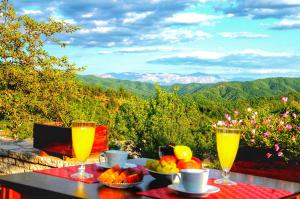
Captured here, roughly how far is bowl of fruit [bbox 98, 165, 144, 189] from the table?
0.08 ft

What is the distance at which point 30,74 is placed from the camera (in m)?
8.95

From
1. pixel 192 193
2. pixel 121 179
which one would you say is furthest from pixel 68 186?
pixel 192 193

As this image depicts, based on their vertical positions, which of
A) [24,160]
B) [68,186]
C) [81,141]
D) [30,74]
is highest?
[30,74]

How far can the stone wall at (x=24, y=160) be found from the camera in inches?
215

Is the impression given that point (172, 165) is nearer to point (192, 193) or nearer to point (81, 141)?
point (192, 193)

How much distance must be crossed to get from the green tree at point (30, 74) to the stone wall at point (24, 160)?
7.64ft

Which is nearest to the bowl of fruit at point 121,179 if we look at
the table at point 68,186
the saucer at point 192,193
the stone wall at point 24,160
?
the table at point 68,186

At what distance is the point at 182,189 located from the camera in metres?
2.26

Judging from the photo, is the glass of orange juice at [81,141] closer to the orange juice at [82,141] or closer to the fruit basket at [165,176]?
the orange juice at [82,141]

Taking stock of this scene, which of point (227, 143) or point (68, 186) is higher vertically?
point (227, 143)

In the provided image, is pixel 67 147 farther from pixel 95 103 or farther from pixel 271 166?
pixel 95 103

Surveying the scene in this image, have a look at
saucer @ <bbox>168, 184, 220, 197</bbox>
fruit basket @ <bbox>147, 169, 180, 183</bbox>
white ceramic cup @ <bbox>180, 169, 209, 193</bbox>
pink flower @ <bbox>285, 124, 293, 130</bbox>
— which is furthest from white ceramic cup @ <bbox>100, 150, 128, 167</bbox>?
pink flower @ <bbox>285, 124, 293, 130</bbox>

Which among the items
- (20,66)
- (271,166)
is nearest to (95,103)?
(20,66)

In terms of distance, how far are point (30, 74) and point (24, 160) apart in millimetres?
3366
